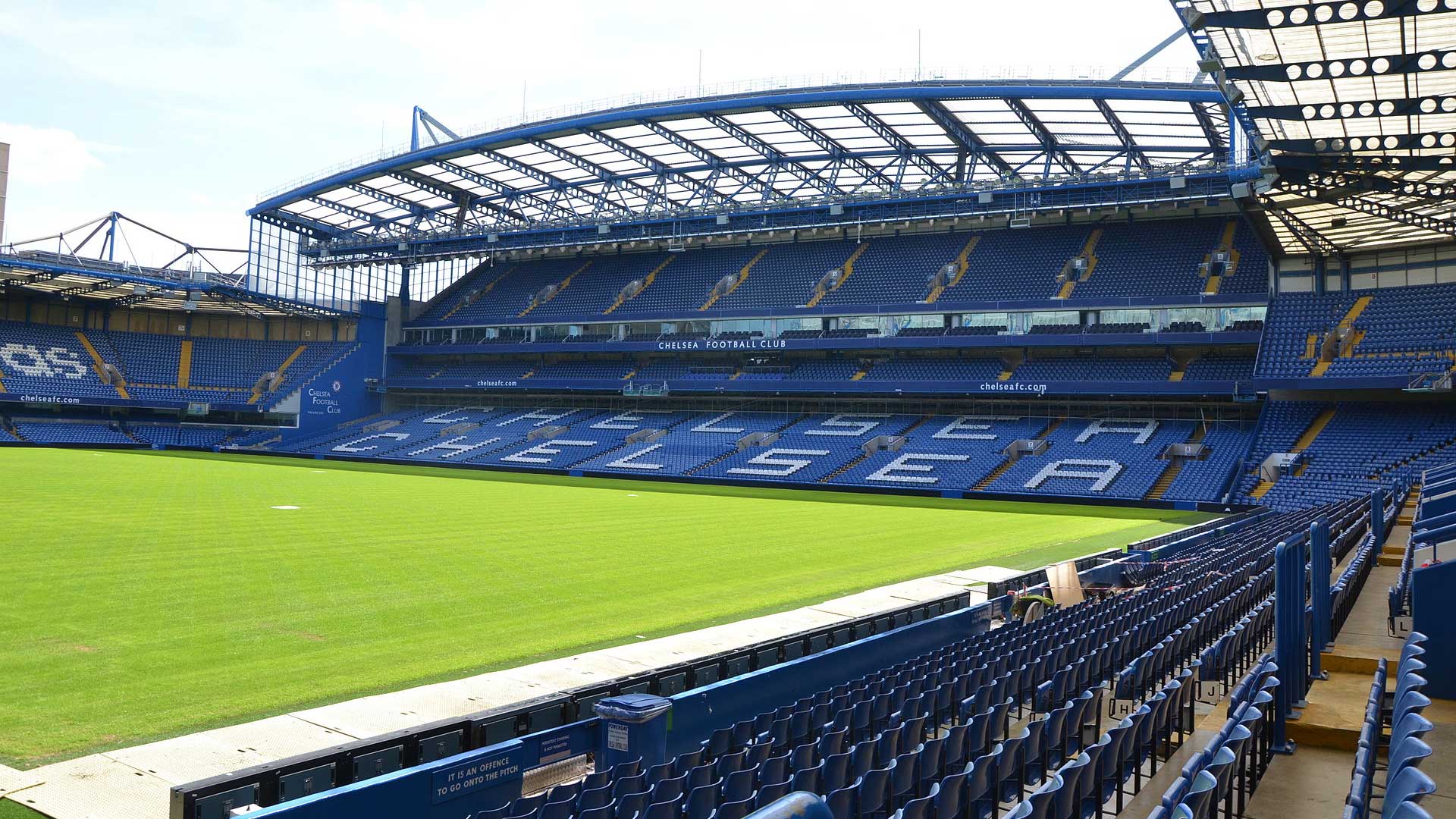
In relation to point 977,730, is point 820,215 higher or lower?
higher

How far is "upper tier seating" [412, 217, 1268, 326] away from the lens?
4975 cm

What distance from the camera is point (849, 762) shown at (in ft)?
22.3

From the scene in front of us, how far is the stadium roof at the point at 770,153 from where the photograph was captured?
39.9 metres

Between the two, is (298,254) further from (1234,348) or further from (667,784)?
(667,784)

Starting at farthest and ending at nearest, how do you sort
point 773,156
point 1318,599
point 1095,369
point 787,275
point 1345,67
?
1. point 787,275
2. point 773,156
3. point 1095,369
4. point 1345,67
5. point 1318,599

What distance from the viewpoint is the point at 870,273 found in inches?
2274

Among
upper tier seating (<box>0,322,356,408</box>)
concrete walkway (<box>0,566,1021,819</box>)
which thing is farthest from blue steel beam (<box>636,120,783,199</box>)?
concrete walkway (<box>0,566,1021,819</box>)

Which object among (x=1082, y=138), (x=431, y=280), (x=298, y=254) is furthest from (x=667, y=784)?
(x=431, y=280)

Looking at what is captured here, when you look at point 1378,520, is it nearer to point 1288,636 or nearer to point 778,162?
point 1288,636

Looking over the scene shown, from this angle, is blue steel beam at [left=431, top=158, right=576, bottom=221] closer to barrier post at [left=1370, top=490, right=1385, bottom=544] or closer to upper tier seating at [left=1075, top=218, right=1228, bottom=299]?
upper tier seating at [left=1075, top=218, right=1228, bottom=299]

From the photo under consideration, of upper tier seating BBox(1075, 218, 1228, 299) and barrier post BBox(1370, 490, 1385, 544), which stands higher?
upper tier seating BBox(1075, 218, 1228, 299)

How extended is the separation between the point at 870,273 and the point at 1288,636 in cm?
5091

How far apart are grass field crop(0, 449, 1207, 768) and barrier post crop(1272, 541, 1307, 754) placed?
820 centimetres

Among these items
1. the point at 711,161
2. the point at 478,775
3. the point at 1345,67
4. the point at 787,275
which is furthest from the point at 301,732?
the point at 787,275
